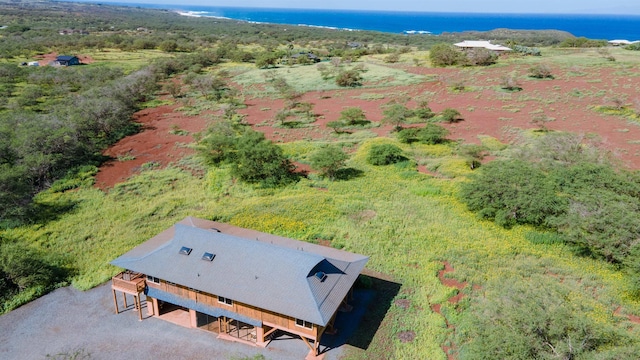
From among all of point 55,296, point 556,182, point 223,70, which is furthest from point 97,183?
point 223,70

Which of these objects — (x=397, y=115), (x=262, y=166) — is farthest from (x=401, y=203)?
(x=397, y=115)

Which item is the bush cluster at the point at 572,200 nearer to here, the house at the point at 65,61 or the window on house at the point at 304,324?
the window on house at the point at 304,324

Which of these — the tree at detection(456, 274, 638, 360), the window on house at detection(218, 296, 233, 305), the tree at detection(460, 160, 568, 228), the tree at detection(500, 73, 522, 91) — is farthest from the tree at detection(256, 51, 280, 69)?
the tree at detection(456, 274, 638, 360)

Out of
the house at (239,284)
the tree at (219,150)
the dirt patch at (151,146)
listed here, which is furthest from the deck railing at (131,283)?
the tree at (219,150)

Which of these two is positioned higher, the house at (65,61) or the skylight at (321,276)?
the house at (65,61)

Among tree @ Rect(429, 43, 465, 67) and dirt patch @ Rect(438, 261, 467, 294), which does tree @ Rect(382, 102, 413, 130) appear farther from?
tree @ Rect(429, 43, 465, 67)

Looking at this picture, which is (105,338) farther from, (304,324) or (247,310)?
(304,324)
